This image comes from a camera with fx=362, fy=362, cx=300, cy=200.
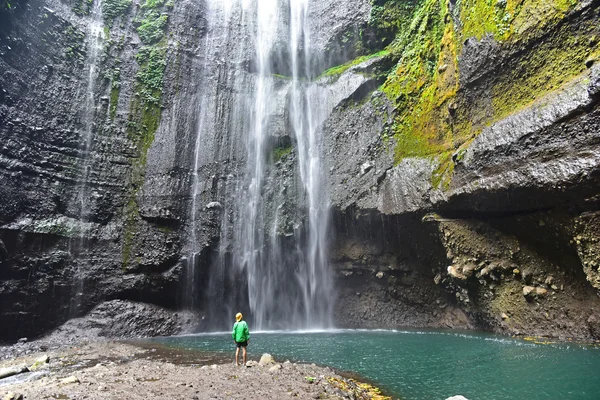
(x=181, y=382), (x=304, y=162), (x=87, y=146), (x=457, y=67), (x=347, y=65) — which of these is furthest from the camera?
(x=347, y=65)

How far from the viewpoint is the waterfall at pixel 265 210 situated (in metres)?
17.1

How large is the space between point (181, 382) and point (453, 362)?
5894 mm

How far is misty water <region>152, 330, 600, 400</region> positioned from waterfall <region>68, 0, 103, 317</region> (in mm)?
6064

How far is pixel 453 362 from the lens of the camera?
818 cm

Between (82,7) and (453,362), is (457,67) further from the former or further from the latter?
(82,7)

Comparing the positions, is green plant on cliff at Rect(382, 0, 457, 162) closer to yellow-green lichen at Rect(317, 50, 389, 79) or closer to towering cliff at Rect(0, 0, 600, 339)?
towering cliff at Rect(0, 0, 600, 339)

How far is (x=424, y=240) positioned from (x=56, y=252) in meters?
14.9

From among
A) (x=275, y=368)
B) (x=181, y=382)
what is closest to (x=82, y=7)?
(x=181, y=382)

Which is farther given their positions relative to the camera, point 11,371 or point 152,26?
point 152,26

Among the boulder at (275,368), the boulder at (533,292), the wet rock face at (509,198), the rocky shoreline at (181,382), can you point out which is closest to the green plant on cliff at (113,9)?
the wet rock face at (509,198)

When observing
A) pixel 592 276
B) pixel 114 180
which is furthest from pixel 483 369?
pixel 114 180

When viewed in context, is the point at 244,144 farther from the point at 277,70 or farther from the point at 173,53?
the point at 173,53

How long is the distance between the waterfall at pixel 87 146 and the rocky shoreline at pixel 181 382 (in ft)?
22.3

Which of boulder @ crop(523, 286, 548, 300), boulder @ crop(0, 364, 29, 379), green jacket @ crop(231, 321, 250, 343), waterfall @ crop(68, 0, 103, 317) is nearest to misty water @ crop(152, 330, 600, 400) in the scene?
boulder @ crop(523, 286, 548, 300)
